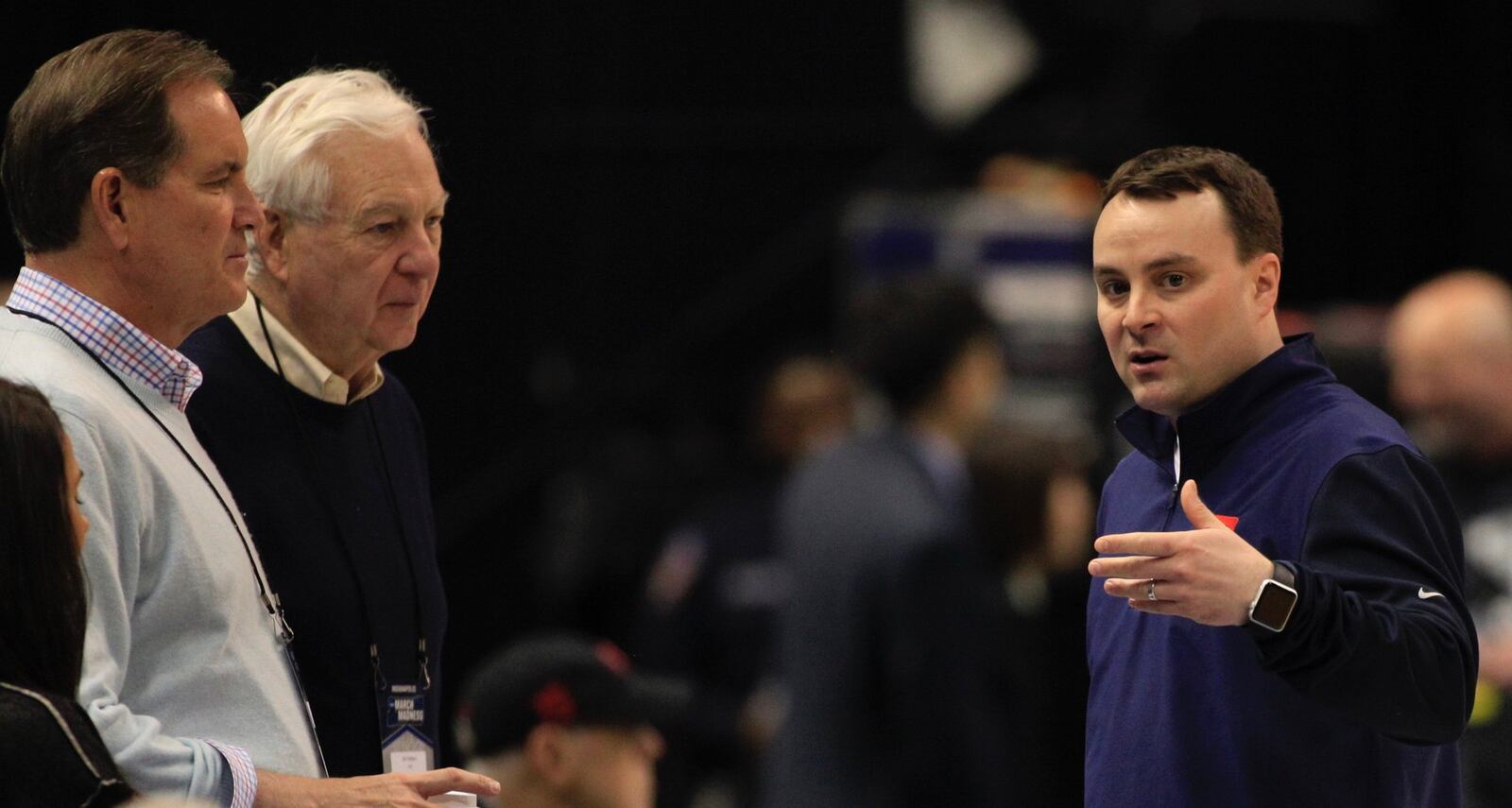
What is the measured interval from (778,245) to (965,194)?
31.5 inches

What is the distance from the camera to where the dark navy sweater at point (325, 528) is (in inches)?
100

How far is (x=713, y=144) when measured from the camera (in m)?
7.30

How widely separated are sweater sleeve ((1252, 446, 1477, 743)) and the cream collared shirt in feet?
4.16

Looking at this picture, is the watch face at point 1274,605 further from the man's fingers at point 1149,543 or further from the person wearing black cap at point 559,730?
the person wearing black cap at point 559,730

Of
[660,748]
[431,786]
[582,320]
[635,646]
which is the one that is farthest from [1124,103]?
[431,786]

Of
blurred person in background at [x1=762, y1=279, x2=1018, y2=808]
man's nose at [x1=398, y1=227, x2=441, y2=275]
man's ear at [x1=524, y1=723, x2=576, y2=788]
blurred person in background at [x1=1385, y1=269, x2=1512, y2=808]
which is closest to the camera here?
man's nose at [x1=398, y1=227, x2=441, y2=275]

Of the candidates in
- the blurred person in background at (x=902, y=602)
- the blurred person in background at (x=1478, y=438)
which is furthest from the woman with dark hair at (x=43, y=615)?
the blurred person in background at (x=1478, y=438)

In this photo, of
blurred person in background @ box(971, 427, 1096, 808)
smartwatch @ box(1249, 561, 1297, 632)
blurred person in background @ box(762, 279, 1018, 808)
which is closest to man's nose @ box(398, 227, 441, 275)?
smartwatch @ box(1249, 561, 1297, 632)

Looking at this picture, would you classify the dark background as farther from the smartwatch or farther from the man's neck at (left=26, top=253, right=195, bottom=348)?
the smartwatch

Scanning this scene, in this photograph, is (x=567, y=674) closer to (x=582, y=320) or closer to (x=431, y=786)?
(x=431, y=786)

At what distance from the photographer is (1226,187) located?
240 centimetres

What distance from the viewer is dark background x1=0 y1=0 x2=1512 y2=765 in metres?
6.68

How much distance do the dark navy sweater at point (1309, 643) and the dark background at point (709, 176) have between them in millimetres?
4264

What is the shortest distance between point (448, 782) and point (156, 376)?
23.1 inches
